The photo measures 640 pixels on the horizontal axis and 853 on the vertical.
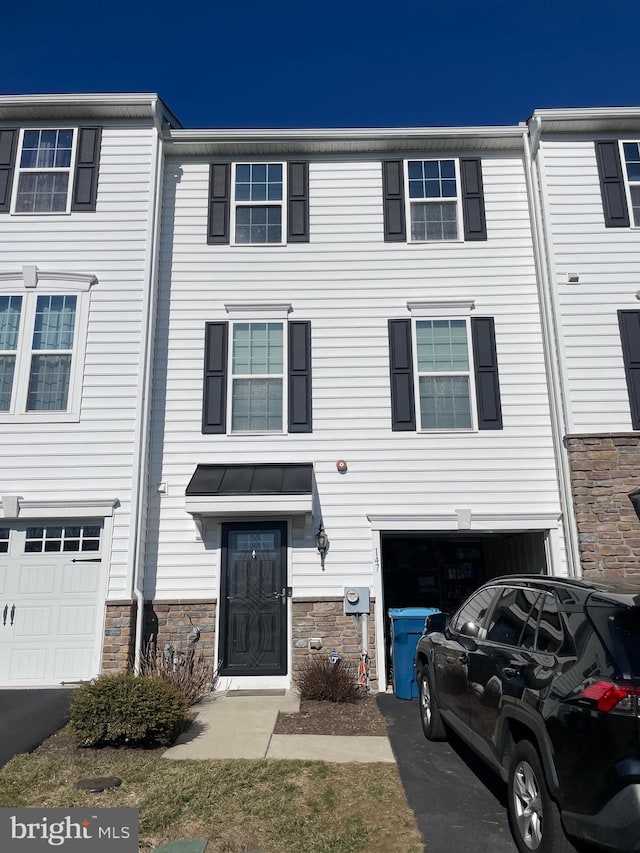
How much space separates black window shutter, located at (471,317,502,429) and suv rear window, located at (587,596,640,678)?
623 cm

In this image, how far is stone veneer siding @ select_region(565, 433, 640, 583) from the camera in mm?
8453

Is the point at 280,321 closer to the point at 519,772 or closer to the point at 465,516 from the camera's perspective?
the point at 465,516

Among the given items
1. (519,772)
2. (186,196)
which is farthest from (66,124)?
(519,772)

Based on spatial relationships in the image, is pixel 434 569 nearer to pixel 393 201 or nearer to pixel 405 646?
pixel 405 646

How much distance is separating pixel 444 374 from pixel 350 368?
148 centimetres

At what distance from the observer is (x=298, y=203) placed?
10.4 metres

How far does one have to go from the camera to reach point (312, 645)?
28.7 feet

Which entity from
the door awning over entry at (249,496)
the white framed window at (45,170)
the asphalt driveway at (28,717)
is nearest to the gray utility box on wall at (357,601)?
the door awning over entry at (249,496)

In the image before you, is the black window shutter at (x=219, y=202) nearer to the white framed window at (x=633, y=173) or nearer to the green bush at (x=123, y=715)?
the white framed window at (x=633, y=173)

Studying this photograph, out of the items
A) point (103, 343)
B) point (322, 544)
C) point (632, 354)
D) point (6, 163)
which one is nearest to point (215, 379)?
point (103, 343)

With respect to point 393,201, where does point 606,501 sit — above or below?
below

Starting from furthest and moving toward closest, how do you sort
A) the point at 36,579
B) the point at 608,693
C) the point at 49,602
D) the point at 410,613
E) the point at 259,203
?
the point at 259,203 < the point at 36,579 < the point at 49,602 < the point at 410,613 < the point at 608,693

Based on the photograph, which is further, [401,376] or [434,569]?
[434,569]

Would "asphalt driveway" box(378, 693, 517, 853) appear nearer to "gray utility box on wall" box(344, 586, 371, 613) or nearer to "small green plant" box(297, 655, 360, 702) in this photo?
"small green plant" box(297, 655, 360, 702)
